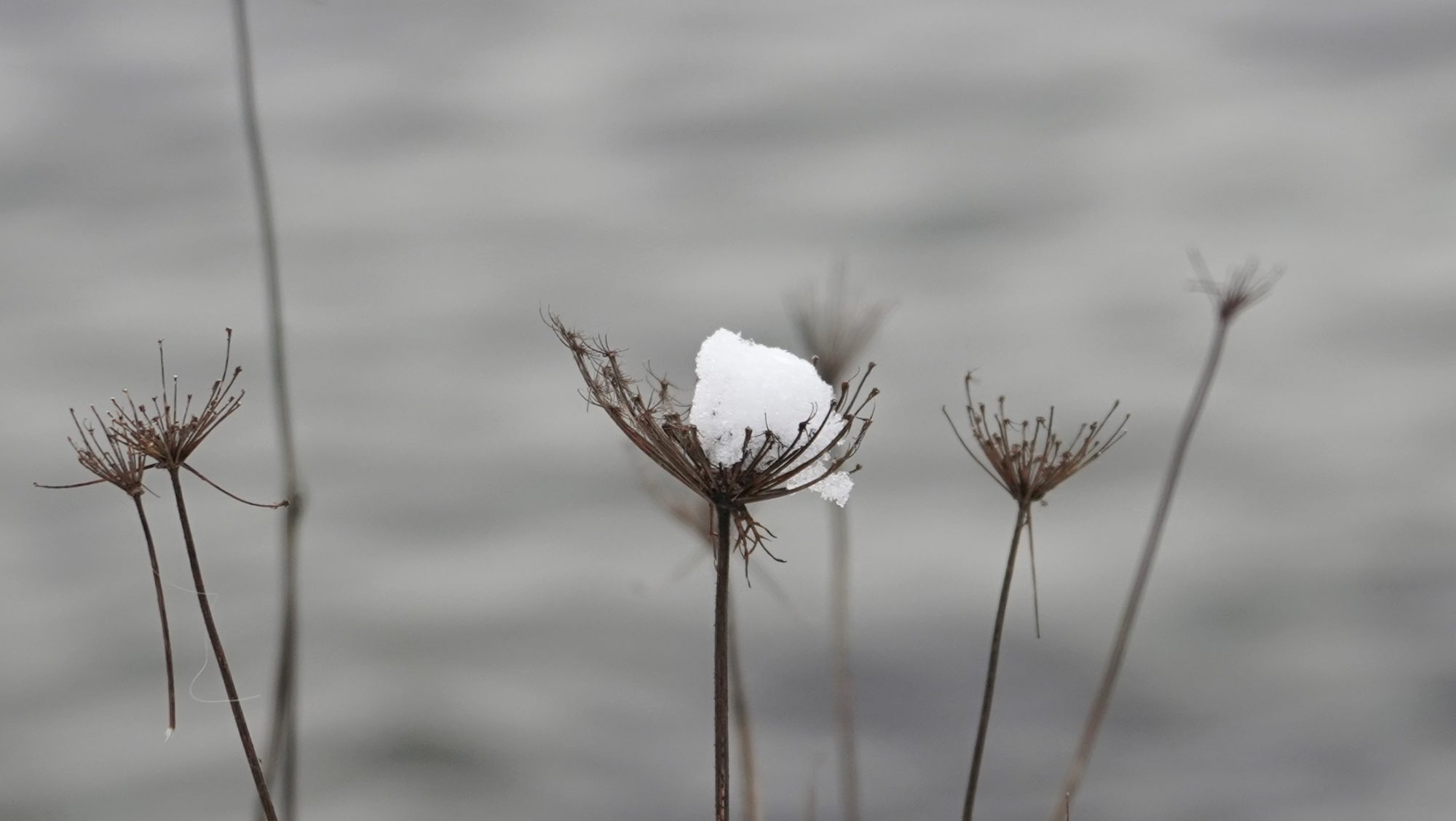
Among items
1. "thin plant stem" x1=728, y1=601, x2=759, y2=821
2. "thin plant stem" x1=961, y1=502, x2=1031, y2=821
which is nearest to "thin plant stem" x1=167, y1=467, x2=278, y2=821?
"thin plant stem" x1=961, y1=502, x2=1031, y2=821

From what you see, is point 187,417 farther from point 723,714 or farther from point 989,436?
point 989,436

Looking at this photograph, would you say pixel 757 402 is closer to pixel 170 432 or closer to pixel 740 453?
pixel 740 453

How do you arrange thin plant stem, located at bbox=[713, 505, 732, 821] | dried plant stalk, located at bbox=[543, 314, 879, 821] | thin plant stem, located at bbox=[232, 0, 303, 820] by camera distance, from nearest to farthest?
thin plant stem, located at bbox=[713, 505, 732, 821]
dried plant stalk, located at bbox=[543, 314, 879, 821]
thin plant stem, located at bbox=[232, 0, 303, 820]

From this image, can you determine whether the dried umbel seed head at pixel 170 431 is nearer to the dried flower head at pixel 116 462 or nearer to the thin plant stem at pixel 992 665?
the dried flower head at pixel 116 462

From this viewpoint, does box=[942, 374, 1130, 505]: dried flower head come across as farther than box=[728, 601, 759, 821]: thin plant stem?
No

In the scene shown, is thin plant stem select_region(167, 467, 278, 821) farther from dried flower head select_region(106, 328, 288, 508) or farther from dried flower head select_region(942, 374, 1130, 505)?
dried flower head select_region(942, 374, 1130, 505)

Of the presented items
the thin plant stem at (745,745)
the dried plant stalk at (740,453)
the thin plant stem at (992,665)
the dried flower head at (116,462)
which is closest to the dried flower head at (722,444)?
the dried plant stalk at (740,453)

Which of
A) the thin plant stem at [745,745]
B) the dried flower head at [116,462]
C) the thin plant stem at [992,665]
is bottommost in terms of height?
the thin plant stem at [745,745]

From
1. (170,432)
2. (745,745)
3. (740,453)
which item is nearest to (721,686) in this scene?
(740,453)
